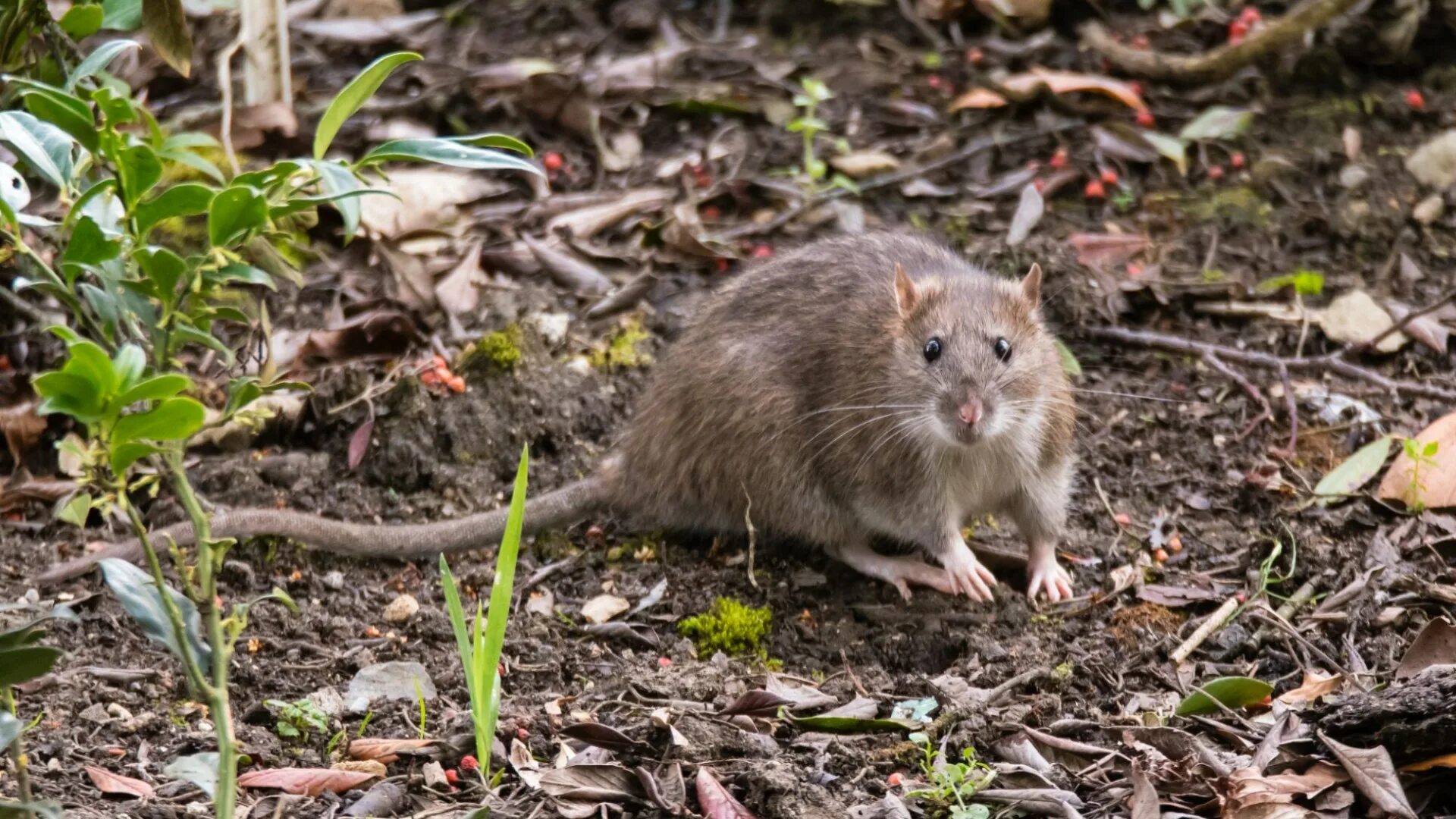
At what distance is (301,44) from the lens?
28.7 ft

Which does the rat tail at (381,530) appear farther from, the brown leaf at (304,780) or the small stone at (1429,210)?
the small stone at (1429,210)

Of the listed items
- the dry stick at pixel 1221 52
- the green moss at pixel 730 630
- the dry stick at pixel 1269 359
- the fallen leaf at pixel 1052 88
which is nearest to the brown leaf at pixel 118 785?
the green moss at pixel 730 630

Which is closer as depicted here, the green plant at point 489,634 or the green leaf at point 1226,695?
the green plant at point 489,634

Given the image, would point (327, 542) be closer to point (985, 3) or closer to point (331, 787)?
point (331, 787)

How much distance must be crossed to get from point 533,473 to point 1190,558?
7.88ft

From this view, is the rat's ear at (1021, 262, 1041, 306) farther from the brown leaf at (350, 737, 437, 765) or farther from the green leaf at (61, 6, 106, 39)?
the green leaf at (61, 6, 106, 39)

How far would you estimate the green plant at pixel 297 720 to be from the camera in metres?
4.14

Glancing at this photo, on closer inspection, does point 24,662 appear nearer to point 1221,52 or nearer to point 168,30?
point 168,30

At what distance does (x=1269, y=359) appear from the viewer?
6.07 meters

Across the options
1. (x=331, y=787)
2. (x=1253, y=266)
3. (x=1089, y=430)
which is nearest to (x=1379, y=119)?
(x=1253, y=266)

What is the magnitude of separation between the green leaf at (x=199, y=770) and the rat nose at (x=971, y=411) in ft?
8.59

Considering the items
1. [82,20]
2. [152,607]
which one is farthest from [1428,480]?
[82,20]

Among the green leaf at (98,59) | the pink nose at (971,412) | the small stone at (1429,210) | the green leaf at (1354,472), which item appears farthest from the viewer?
the small stone at (1429,210)

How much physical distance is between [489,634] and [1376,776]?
2.08 metres
